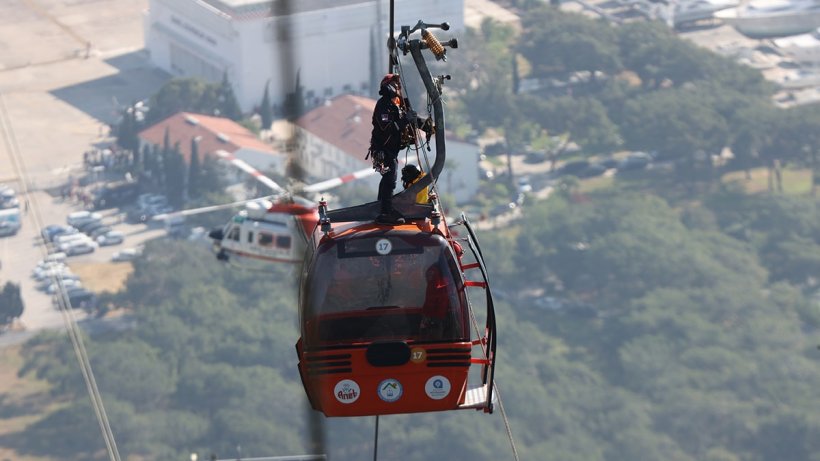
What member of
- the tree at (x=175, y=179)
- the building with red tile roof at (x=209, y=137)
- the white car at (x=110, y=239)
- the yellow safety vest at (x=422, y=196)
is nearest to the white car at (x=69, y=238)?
the white car at (x=110, y=239)

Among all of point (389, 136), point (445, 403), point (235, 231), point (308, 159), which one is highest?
point (389, 136)

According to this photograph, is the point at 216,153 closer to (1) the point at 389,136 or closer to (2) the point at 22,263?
(2) the point at 22,263

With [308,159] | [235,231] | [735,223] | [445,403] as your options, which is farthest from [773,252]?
[445,403]

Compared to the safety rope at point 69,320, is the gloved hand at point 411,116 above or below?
above

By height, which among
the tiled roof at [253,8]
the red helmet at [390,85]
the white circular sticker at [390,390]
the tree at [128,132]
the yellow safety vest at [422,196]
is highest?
the red helmet at [390,85]

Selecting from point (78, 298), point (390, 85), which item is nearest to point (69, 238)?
point (78, 298)

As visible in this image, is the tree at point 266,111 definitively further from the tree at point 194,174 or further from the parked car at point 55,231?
the parked car at point 55,231

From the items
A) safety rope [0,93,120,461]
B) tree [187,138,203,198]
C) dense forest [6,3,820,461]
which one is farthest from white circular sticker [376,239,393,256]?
tree [187,138,203,198]
